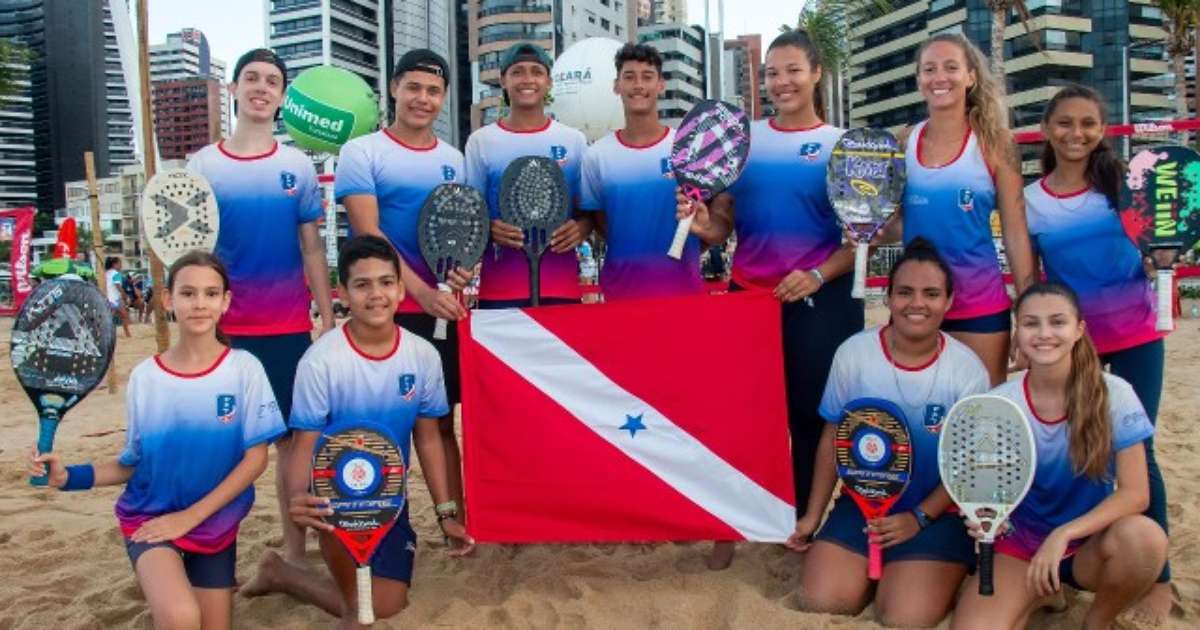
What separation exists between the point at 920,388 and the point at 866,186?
82 centimetres

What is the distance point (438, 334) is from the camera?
3891mm

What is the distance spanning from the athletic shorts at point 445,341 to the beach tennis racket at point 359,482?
39.6 inches

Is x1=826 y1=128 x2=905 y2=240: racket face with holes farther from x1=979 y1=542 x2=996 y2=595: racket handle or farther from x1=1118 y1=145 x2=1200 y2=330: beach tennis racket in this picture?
x1=979 y1=542 x2=996 y2=595: racket handle

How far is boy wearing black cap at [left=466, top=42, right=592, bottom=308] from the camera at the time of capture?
420 centimetres

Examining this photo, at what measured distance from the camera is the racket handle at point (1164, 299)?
3.56 metres

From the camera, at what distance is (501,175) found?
13.7 feet

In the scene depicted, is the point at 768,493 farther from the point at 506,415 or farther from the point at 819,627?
the point at 506,415

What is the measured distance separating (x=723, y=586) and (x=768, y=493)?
0.42m

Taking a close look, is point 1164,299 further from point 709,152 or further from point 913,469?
point 709,152

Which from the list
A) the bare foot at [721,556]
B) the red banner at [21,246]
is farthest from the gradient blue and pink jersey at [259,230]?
the red banner at [21,246]

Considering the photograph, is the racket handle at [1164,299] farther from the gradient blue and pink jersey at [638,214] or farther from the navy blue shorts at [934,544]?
the gradient blue and pink jersey at [638,214]

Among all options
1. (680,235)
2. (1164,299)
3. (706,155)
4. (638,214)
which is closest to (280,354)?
(638,214)

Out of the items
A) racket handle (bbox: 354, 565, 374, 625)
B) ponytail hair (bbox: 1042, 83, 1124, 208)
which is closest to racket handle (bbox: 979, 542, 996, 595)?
ponytail hair (bbox: 1042, 83, 1124, 208)

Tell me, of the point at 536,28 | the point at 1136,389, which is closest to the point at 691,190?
the point at 1136,389
